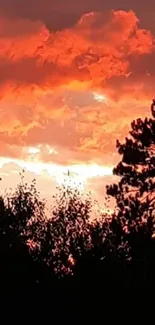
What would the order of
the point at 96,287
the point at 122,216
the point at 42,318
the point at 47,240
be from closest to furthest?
the point at 96,287 < the point at 42,318 < the point at 122,216 < the point at 47,240

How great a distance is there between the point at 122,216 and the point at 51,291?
826 cm

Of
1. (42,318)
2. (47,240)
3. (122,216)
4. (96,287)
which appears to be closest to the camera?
(96,287)

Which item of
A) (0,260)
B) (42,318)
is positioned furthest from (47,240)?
(42,318)

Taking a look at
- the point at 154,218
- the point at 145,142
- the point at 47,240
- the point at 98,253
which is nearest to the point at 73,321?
the point at 98,253

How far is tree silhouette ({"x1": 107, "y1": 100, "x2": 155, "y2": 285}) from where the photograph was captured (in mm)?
59531

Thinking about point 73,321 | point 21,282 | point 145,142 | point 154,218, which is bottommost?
point 73,321

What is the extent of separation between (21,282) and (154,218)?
11346 mm

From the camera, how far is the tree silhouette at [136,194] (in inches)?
2344

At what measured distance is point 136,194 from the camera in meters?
60.5

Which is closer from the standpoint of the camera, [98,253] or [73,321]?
[73,321]

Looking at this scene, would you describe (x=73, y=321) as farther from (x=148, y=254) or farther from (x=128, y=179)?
(x=128, y=179)

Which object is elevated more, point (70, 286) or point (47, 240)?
point (47, 240)

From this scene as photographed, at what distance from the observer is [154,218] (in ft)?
195

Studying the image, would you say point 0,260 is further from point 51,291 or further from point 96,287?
point 96,287
